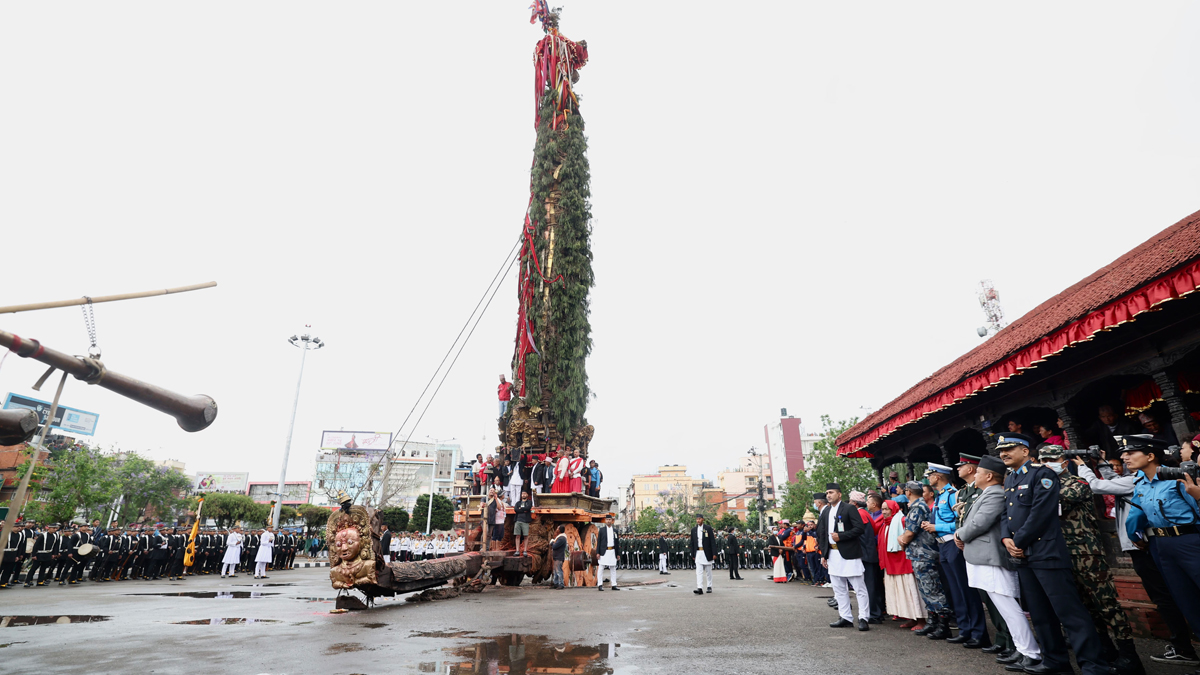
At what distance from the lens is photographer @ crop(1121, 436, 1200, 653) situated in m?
4.03

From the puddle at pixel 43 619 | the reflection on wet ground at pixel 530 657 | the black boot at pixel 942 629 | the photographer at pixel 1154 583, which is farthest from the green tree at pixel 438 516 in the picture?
the photographer at pixel 1154 583

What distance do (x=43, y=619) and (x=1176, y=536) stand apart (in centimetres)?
1255

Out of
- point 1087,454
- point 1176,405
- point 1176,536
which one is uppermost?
point 1176,405

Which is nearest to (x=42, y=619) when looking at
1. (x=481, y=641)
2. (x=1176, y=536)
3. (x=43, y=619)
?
(x=43, y=619)

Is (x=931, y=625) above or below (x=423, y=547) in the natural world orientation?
below

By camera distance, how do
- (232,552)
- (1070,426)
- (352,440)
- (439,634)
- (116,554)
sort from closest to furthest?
(439,634) → (1070,426) → (116,554) → (232,552) → (352,440)

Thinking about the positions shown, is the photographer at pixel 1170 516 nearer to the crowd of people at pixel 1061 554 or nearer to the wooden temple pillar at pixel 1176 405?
the crowd of people at pixel 1061 554

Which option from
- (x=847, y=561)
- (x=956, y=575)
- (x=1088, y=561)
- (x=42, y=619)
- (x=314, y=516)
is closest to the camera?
(x=1088, y=561)

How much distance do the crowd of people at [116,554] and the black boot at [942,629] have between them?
1904 centimetres

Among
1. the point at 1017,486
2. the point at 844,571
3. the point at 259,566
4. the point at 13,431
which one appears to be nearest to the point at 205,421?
the point at 13,431

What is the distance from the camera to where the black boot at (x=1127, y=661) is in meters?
4.04

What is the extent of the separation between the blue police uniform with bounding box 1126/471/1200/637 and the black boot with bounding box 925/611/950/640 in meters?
2.03

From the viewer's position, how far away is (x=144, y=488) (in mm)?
47719

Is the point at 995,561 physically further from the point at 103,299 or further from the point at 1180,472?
the point at 103,299
